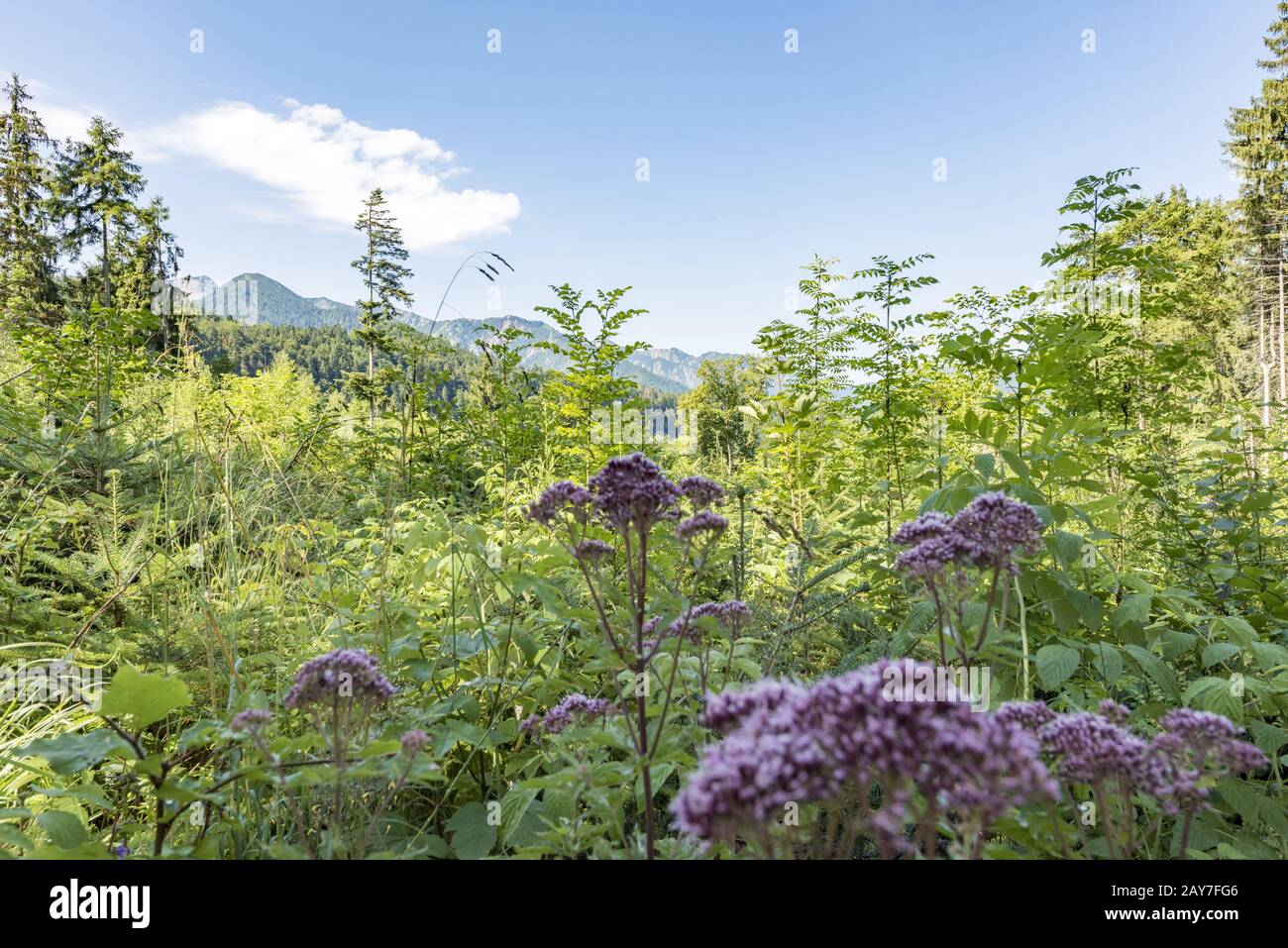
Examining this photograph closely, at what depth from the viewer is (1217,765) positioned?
115 centimetres

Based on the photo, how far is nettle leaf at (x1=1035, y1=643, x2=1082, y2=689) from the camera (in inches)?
69.7

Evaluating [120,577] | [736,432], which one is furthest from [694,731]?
[736,432]

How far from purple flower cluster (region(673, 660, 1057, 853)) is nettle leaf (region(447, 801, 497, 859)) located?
1.19 m

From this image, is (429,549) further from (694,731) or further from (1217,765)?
(1217,765)

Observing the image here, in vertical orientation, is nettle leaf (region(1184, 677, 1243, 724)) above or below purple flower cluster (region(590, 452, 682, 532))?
below

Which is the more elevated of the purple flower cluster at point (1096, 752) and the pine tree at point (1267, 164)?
the pine tree at point (1267, 164)

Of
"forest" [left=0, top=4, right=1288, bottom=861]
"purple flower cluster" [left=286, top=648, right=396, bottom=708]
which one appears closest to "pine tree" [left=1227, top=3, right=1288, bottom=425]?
"forest" [left=0, top=4, right=1288, bottom=861]

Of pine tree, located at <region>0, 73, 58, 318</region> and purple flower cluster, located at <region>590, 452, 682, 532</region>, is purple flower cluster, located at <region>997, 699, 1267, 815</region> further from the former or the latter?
pine tree, located at <region>0, 73, 58, 318</region>

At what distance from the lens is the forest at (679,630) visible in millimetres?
1046

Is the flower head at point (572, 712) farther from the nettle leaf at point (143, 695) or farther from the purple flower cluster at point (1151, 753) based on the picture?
the purple flower cluster at point (1151, 753)

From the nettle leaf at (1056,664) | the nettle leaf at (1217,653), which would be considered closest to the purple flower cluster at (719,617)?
the nettle leaf at (1056,664)

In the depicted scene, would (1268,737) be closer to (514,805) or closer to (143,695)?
(514,805)

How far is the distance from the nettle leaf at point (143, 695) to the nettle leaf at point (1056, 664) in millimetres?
2242

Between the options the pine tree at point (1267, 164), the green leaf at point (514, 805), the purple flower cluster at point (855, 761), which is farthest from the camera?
the pine tree at point (1267, 164)
